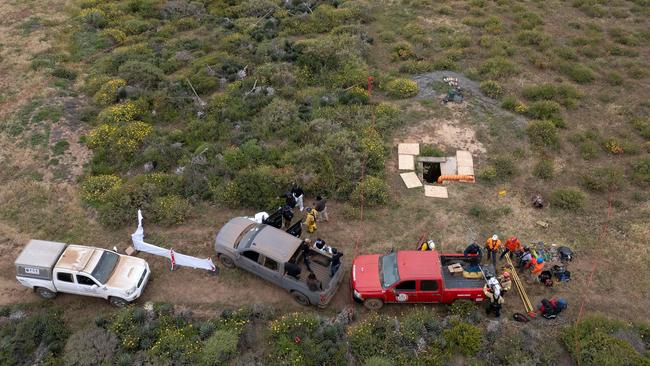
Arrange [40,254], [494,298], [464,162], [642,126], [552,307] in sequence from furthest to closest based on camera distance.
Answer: [642,126]
[464,162]
[40,254]
[552,307]
[494,298]

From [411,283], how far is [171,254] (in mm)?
8497

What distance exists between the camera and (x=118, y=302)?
14.8 metres

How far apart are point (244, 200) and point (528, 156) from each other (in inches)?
521

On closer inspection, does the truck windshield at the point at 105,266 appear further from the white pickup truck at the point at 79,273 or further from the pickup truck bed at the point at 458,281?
the pickup truck bed at the point at 458,281

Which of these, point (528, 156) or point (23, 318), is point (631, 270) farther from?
point (23, 318)

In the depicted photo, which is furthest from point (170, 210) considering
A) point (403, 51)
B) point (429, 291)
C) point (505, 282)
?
point (403, 51)

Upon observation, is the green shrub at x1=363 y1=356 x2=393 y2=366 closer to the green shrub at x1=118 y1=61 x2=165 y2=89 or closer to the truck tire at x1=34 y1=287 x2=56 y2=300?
the truck tire at x1=34 y1=287 x2=56 y2=300

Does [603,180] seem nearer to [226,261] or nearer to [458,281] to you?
[458,281]

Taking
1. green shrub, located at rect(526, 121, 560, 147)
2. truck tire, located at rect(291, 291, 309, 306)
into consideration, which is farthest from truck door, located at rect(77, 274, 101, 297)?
green shrub, located at rect(526, 121, 560, 147)

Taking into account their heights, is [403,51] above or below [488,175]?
above

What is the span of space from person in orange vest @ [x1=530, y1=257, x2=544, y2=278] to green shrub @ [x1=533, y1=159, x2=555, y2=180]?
5569 millimetres

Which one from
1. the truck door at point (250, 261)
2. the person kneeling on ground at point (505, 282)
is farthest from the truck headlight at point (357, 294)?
the person kneeling on ground at point (505, 282)

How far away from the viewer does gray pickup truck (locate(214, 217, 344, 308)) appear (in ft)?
47.4

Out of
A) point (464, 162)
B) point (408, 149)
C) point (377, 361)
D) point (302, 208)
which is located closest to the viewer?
point (377, 361)
